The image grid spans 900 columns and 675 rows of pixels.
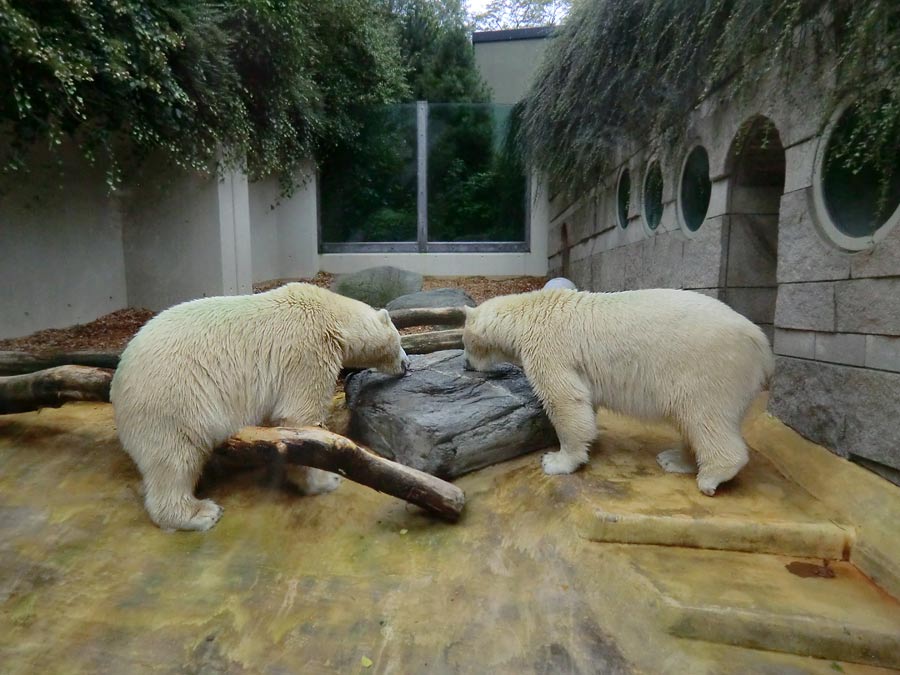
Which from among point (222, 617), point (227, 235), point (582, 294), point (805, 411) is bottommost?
point (222, 617)

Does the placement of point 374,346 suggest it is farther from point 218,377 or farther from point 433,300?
point 433,300

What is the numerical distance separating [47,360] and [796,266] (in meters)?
5.96

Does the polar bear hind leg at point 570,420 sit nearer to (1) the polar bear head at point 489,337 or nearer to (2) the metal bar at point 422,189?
(1) the polar bear head at point 489,337

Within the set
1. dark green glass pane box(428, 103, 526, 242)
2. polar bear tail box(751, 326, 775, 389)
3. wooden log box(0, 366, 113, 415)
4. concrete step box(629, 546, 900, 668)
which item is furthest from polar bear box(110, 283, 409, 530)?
dark green glass pane box(428, 103, 526, 242)

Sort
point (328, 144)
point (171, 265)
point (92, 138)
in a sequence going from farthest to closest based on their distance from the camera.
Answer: point (328, 144) → point (171, 265) → point (92, 138)

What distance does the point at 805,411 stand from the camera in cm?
358

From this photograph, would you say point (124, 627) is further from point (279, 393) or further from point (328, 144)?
point (328, 144)

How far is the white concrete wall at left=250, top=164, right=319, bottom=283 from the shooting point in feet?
29.4

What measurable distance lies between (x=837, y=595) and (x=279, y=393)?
3.22 meters

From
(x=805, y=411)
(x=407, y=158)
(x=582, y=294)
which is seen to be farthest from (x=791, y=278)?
(x=407, y=158)

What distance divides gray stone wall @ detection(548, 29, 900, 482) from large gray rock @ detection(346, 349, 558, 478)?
5.91 feet

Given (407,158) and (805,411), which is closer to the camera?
(805,411)

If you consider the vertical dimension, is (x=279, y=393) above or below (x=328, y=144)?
below

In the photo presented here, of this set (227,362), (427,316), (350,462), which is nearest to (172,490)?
(227,362)
